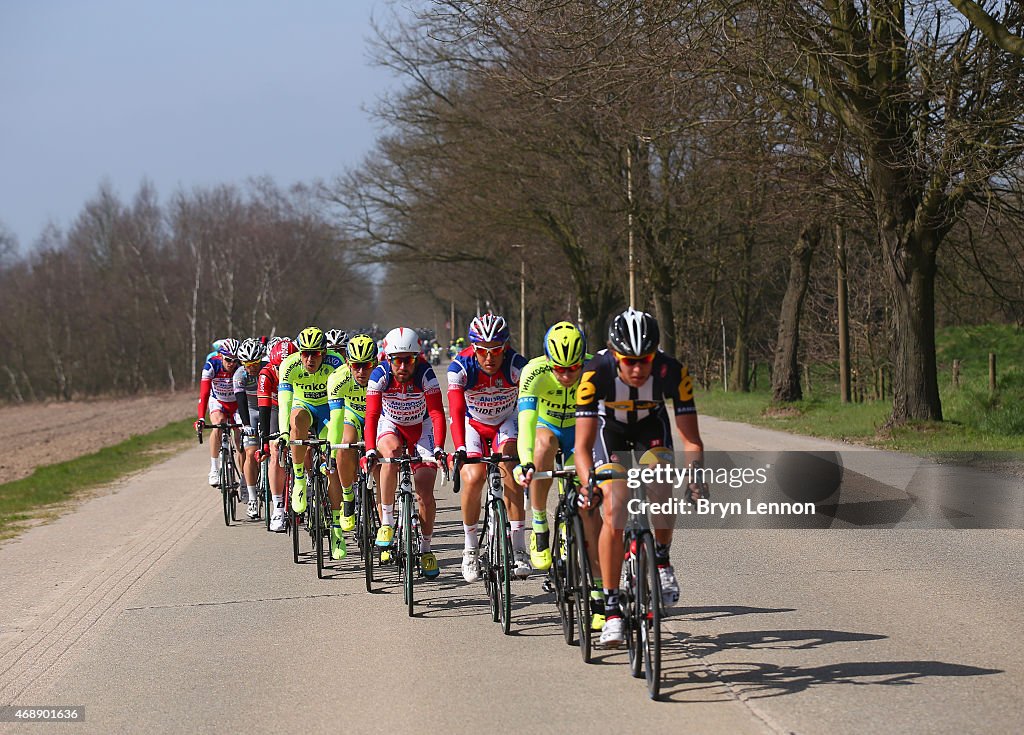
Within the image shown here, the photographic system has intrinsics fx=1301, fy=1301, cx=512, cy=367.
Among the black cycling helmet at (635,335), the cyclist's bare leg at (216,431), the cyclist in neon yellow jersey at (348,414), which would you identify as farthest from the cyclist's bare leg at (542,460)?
the cyclist's bare leg at (216,431)

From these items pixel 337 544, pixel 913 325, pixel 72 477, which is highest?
pixel 913 325

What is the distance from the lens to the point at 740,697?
20.2 ft

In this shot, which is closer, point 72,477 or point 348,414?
point 348,414

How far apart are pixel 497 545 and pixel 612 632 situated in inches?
60.1

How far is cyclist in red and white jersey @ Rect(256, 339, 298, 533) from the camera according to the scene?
504 inches

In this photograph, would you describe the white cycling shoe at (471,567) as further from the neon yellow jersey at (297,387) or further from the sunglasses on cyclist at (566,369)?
the neon yellow jersey at (297,387)

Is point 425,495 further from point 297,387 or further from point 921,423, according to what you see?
point 921,423

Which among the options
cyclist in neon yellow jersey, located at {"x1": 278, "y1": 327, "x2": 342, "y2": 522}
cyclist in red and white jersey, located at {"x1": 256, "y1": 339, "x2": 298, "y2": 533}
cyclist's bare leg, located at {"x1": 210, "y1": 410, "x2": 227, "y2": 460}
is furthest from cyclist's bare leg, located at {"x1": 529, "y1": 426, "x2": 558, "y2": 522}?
cyclist's bare leg, located at {"x1": 210, "y1": 410, "x2": 227, "y2": 460}

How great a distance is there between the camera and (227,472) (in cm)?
1484

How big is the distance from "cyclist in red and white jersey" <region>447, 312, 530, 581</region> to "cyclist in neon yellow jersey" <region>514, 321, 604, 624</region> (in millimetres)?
340

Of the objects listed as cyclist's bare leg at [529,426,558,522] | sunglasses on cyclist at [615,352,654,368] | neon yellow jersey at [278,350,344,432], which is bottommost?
cyclist's bare leg at [529,426,558,522]

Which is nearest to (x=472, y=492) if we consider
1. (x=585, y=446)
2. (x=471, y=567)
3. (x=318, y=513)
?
(x=471, y=567)

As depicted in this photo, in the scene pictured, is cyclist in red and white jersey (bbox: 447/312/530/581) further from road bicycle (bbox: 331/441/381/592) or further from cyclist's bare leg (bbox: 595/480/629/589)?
cyclist's bare leg (bbox: 595/480/629/589)

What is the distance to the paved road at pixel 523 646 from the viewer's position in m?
6.02
